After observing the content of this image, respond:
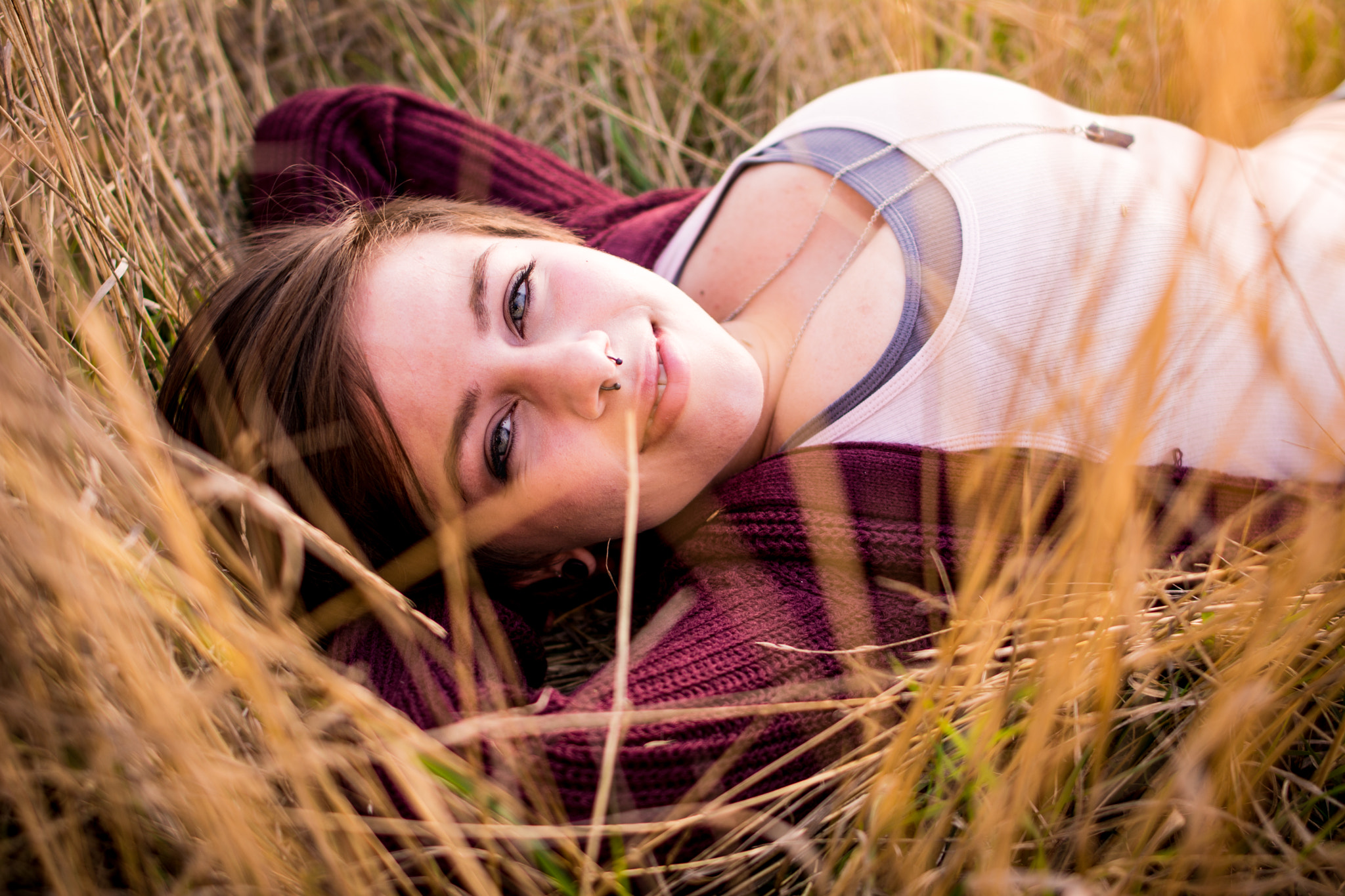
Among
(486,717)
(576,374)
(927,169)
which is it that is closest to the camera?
(486,717)

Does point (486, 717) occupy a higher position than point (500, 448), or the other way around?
point (500, 448)

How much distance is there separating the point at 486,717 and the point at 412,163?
170 cm

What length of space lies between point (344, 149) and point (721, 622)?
5.22ft

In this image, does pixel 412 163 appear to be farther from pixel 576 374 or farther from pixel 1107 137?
pixel 1107 137

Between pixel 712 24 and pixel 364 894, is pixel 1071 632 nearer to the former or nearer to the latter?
pixel 364 894

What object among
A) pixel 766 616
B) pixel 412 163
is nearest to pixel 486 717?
pixel 766 616

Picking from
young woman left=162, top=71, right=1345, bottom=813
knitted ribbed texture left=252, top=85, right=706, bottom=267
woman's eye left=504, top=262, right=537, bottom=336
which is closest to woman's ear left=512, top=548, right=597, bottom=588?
young woman left=162, top=71, right=1345, bottom=813

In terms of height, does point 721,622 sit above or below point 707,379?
below

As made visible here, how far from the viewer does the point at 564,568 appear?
148cm

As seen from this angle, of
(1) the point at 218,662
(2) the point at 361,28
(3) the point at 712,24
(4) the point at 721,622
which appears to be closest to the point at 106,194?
(1) the point at 218,662

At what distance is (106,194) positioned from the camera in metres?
1.38

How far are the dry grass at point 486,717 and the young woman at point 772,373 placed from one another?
0.47 feet

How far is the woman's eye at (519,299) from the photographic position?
1.28 metres

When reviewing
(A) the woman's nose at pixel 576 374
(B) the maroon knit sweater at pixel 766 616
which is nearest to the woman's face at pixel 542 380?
(A) the woman's nose at pixel 576 374
